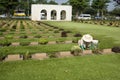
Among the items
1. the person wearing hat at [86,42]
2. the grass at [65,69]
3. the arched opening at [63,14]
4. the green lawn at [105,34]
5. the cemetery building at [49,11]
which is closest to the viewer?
the grass at [65,69]

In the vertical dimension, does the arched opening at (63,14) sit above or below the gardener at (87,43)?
above

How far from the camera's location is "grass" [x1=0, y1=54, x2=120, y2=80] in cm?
629

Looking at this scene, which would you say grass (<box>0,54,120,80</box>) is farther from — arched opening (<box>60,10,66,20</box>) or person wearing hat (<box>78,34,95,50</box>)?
arched opening (<box>60,10,66,20</box>)

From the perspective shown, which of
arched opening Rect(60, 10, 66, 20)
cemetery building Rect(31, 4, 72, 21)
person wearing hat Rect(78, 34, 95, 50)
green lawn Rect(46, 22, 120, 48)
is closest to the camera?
person wearing hat Rect(78, 34, 95, 50)

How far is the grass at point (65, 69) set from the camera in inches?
247

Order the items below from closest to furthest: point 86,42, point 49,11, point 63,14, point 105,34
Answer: point 86,42, point 105,34, point 49,11, point 63,14

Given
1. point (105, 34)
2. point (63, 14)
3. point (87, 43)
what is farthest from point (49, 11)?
point (87, 43)

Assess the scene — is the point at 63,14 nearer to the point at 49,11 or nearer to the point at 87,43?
the point at 49,11

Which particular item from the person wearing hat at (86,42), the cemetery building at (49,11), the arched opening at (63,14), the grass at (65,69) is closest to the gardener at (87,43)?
the person wearing hat at (86,42)

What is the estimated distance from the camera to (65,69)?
23.1ft

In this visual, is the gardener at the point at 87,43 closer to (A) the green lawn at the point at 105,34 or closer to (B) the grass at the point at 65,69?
(A) the green lawn at the point at 105,34

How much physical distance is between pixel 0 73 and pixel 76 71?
2245 millimetres

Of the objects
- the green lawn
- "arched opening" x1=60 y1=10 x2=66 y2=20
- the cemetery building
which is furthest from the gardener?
"arched opening" x1=60 y1=10 x2=66 y2=20

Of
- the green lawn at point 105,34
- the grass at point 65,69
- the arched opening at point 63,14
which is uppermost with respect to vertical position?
the arched opening at point 63,14
